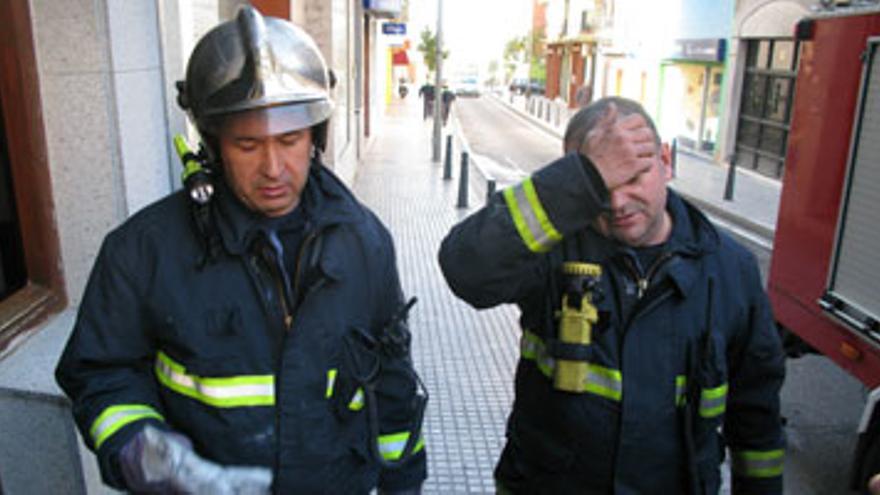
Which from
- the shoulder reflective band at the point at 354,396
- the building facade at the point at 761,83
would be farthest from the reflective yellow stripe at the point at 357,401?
the building facade at the point at 761,83

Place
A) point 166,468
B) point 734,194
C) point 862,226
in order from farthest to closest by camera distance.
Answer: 1. point 734,194
2. point 862,226
3. point 166,468

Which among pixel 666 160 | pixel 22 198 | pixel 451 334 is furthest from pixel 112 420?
pixel 451 334

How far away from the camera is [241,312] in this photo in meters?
1.79

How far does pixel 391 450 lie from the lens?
7.05ft

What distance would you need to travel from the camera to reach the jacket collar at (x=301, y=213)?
1.83m

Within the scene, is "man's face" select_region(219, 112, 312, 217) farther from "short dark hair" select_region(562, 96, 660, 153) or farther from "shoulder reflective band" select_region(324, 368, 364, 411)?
"short dark hair" select_region(562, 96, 660, 153)

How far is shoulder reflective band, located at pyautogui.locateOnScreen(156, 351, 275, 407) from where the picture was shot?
5.77ft

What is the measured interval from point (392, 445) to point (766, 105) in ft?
55.4

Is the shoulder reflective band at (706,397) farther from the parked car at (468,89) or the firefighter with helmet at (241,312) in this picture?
the parked car at (468,89)

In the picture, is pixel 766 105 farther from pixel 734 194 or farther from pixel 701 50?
pixel 701 50

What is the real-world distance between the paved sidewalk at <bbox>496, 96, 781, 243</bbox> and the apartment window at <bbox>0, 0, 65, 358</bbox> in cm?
993

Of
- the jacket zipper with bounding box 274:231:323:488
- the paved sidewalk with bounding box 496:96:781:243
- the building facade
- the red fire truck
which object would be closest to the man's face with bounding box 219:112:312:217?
the jacket zipper with bounding box 274:231:323:488

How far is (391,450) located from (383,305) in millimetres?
439

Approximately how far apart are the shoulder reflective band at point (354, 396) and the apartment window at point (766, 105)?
1516 cm
